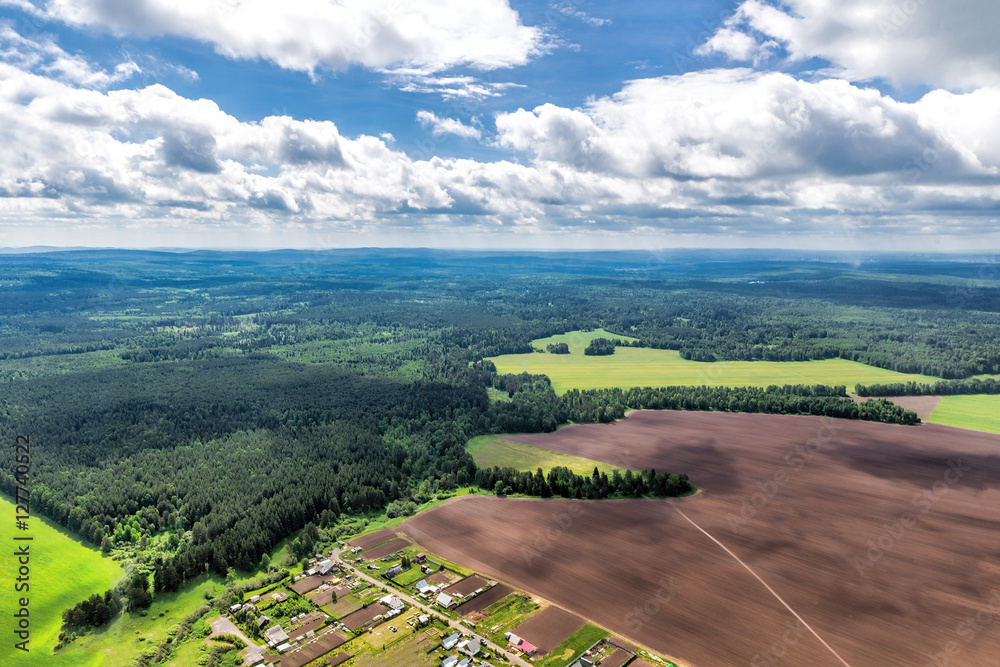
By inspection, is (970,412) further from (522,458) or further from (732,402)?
(522,458)

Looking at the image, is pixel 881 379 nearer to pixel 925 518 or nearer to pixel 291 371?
pixel 925 518

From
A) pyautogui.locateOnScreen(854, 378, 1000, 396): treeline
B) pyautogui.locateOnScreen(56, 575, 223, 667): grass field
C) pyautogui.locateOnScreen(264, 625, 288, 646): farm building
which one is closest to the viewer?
pyautogui.locateOnScreen(264, 625, 288, 646): farm building

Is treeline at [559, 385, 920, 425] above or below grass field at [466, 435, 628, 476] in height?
above

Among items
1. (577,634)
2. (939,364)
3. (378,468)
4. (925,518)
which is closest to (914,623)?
(925,518)

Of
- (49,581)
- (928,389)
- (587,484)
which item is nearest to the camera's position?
(49,581)

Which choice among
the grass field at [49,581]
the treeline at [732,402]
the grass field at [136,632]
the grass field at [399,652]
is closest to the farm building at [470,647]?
the grass field at [399,652]

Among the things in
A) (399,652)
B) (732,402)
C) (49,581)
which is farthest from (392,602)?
(732,402)

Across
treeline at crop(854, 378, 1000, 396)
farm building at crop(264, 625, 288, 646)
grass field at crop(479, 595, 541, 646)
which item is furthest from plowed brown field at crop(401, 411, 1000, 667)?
treeline at crop(854, 378, 1000, 396)

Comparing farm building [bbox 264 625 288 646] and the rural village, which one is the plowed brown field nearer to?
the rural village
